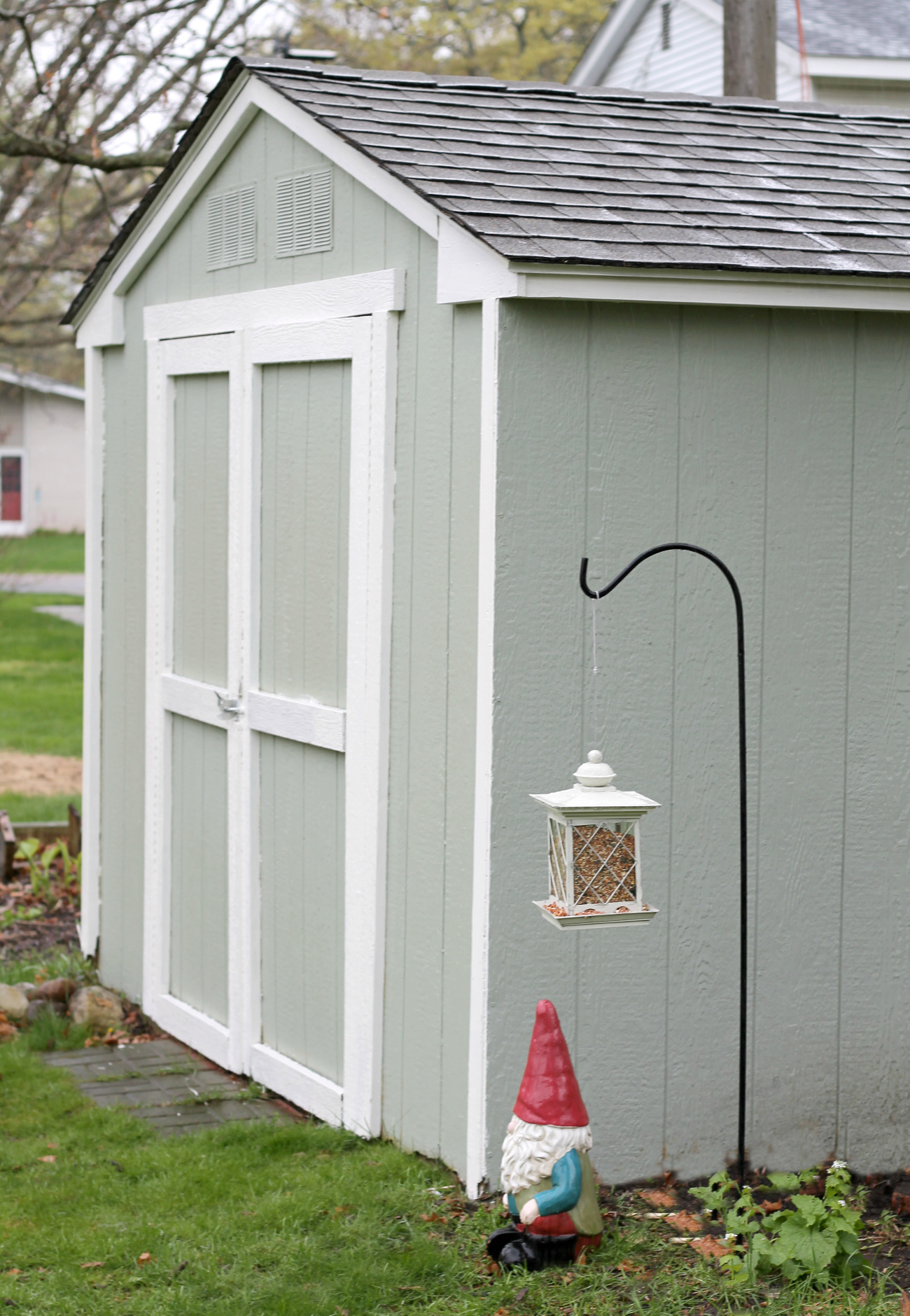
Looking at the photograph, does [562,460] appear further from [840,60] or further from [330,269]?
[840,60]

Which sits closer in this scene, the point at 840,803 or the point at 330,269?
the point at 840,803

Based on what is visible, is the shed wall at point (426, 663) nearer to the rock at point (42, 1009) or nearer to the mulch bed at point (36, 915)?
the rock at point (42, 1009)

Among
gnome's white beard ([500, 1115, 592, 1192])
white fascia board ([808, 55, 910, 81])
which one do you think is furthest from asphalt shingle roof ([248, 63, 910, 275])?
white fascia board ([808, 55, 910, 81])

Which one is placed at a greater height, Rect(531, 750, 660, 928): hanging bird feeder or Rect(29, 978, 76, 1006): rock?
Rect(531, 750, 660, 928): hanging bird feeder

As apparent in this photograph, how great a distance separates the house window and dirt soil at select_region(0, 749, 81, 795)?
84.1 feet

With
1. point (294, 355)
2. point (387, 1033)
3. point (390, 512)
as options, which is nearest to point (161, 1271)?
point (387, 1033)

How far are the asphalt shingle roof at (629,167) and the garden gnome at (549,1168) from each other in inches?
78.7

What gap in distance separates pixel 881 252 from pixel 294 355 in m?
1.85

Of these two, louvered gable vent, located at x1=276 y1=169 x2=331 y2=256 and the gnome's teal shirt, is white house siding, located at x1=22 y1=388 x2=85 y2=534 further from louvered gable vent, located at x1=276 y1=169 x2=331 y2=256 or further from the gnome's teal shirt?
the gnome's teal shirt

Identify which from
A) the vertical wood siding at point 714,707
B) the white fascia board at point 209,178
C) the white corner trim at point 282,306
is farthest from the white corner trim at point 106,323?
the vertical wood siding at point 714,707

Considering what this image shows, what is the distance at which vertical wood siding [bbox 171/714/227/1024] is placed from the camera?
5.83 metres

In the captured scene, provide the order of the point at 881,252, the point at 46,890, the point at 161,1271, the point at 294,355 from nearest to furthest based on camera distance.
Result: the point at 161,1271
the point at 881,252
the point at 294,355
the point at 46,890

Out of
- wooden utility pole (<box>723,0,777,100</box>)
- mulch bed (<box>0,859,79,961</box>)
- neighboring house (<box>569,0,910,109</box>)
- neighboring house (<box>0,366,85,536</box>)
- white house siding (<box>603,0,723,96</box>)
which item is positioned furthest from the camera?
neighboring house (<box>0,366,85,536</box>)

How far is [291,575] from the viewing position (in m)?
5.29
